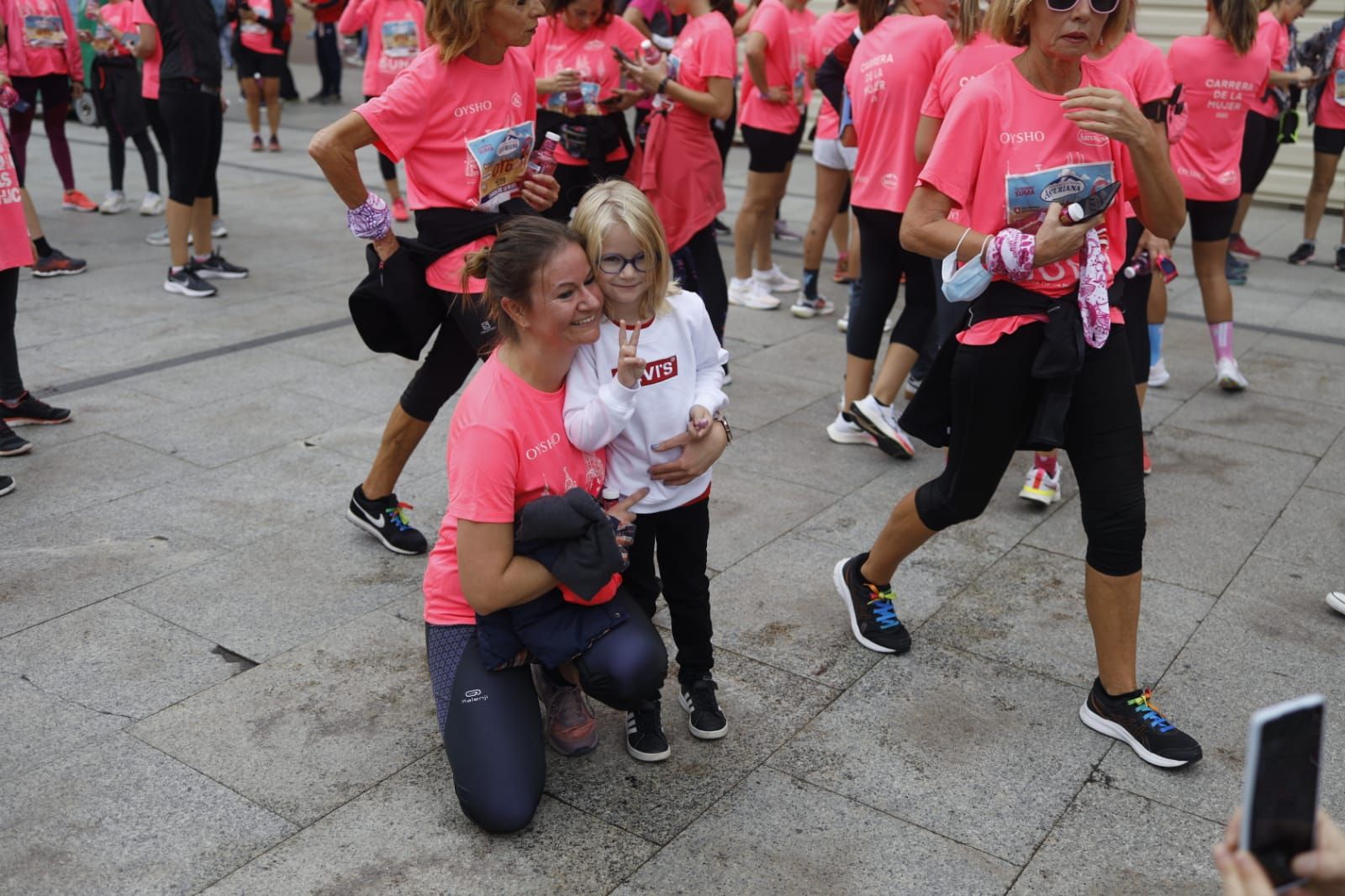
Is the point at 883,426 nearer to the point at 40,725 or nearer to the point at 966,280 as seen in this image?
the point at 966,280

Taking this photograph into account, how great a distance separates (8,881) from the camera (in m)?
2.61

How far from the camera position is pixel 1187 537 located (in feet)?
15.1

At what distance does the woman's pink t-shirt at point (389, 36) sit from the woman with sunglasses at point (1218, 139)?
485cm

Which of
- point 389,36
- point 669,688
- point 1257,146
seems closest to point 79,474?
point 669,688

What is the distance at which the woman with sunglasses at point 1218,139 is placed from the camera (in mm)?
6086

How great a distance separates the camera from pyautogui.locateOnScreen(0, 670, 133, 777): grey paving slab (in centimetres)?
306

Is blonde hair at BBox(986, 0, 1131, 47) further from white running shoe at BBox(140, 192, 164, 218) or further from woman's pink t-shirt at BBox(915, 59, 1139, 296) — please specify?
white running shoe at BBox(140, 192, 164, 218)

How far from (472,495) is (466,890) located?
33.3 inches

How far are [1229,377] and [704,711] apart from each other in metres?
4.19

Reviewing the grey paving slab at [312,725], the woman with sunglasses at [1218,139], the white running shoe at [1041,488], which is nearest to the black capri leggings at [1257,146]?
the woman with sunglasses at [1218,139]

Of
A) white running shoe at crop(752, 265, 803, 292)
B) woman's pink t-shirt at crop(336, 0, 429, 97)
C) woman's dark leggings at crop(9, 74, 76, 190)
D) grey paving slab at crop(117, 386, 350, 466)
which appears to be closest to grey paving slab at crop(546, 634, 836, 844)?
grey paving slab at crop(117, 386, 350, 466)

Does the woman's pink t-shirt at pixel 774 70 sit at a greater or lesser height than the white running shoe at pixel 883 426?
greater

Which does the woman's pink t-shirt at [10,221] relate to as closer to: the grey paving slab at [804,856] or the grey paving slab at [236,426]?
the grey paving slab at [236,426]

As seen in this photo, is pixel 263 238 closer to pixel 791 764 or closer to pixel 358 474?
pixel 358 474
